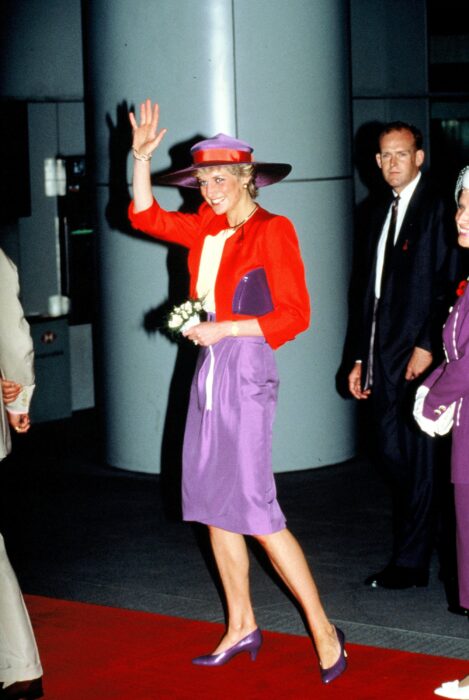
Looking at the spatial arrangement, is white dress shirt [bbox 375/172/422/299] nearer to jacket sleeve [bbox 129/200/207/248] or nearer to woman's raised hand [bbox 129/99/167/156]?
jacket sleeve [bbox 129/200/207/248]

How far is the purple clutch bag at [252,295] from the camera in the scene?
4730 millimetres

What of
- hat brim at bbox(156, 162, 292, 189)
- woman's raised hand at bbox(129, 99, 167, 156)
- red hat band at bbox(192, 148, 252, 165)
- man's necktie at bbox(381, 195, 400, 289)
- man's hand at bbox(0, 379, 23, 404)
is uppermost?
woman's raised hand at bbox(129, 99, 167, 156)

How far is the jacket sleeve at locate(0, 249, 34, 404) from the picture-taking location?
439cm

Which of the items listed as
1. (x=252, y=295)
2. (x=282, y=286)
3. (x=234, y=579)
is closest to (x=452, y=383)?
(x=282, y=286)

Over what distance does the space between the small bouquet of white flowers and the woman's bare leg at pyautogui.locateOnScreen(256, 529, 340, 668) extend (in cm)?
81

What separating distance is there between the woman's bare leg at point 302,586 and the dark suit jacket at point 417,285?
51.6 inches

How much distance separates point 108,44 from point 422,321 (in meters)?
3.48

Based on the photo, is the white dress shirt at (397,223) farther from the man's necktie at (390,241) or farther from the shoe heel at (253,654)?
the shoe heel at (253,654)

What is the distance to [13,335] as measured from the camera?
175 inches

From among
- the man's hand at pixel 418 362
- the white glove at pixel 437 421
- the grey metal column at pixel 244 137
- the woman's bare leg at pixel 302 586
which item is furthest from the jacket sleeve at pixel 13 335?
the grey metal column at pixel 244 137

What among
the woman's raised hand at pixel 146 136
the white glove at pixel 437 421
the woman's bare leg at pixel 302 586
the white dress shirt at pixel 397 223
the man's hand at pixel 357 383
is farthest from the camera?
the man's hand at pixel 357 383

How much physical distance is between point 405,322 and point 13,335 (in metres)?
1.99

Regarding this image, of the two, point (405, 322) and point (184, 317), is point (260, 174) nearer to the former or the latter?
point (184, 317)

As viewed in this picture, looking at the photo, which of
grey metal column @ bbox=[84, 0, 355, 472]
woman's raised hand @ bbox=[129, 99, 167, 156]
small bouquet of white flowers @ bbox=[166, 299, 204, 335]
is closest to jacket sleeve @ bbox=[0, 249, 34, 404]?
small bouquet of white flowers @ bbox=[166, 299, 204, 335]
